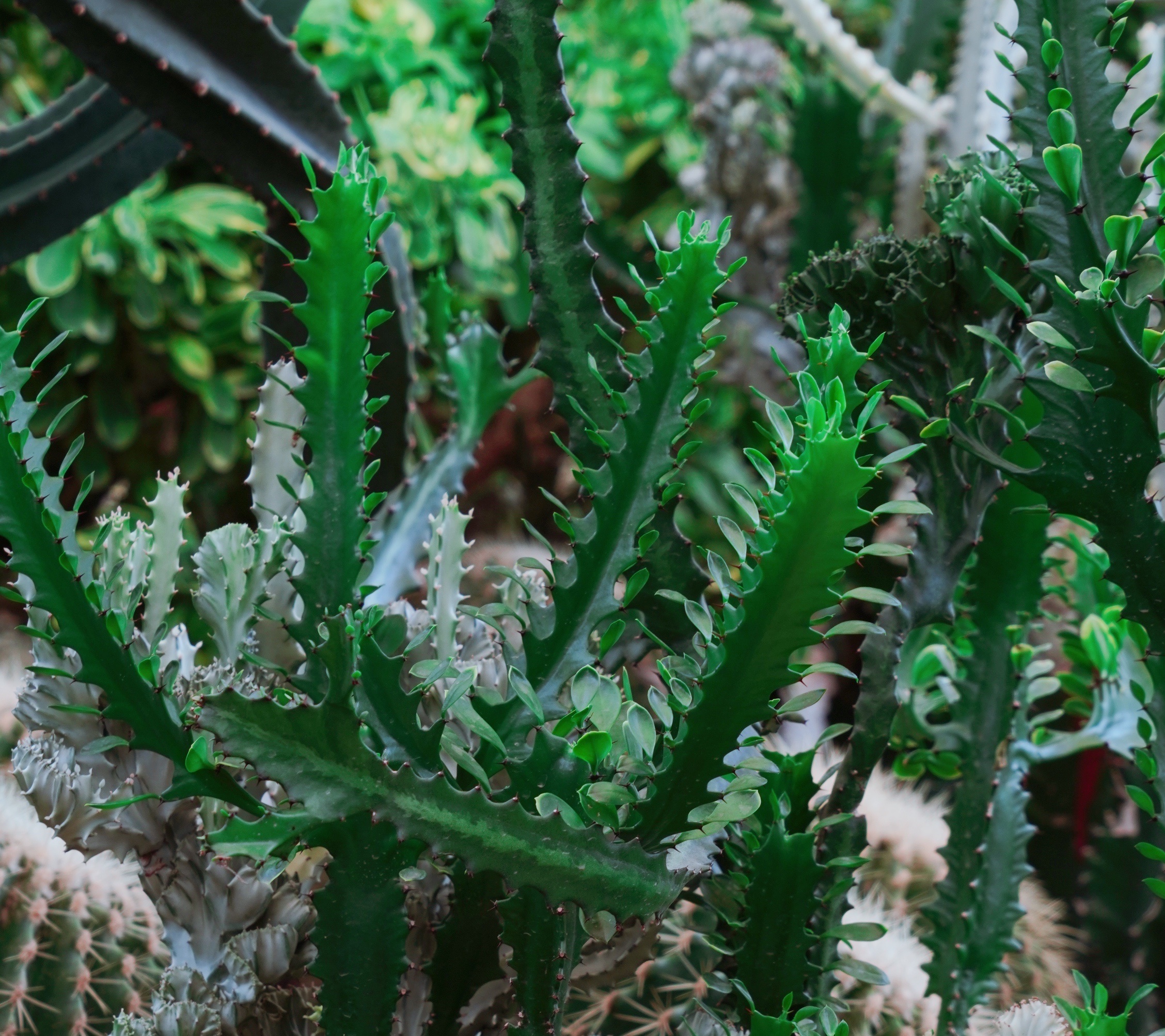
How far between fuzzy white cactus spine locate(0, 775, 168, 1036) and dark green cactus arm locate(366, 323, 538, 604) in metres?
0.27

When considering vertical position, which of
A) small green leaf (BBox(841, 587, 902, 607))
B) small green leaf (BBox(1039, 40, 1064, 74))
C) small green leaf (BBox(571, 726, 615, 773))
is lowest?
small green leaf (BBox(571, 726, 615, 773))

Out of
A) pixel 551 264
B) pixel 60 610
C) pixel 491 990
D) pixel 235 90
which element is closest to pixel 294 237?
pixel 235 90

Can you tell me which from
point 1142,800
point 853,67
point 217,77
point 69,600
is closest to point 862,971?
point 1142,800

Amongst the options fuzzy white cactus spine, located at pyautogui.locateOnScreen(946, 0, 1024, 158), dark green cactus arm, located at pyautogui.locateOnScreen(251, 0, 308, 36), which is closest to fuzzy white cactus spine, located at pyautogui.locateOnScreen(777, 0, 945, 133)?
fuzzy white cactus spine, located at pyautogui.locateOnScreen(946, 0, 1024, 158)

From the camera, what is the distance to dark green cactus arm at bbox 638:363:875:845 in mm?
300

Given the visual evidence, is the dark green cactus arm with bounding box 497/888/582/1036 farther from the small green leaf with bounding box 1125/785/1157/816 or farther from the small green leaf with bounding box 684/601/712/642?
the small green leaf with bounding box 1125/785/1157/816

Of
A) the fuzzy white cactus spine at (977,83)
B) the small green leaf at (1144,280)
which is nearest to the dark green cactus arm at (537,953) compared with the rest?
the small green leaf at (1144,280)

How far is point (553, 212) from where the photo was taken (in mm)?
455

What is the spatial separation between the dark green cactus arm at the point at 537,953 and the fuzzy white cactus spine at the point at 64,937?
1.06 feet

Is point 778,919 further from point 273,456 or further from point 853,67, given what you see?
point 853,67

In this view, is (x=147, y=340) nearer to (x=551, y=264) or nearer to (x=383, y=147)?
(x=383, y=147)

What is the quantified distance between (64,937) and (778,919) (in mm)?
493

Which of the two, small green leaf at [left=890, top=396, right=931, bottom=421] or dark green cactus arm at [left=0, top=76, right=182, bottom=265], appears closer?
small green leaf at [left=890, top=396, right=931, bottom=421]

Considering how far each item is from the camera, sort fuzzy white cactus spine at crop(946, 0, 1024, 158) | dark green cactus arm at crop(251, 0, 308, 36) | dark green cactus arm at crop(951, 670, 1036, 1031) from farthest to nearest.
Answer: fuzzy white cactus spine at crop(946, 0, 1024, 158) → dark green cactus arm at crop(251, 0, 308, 36) → dark green cactus arm at crop(951, 670, 1036, 1031)
